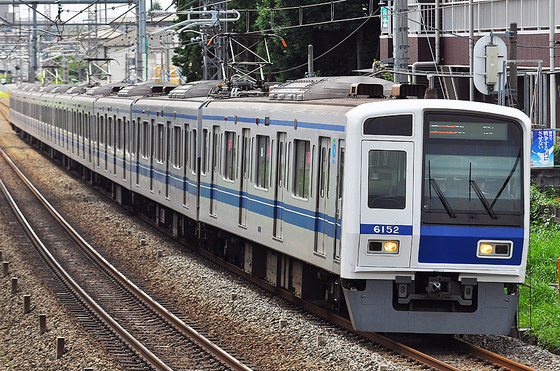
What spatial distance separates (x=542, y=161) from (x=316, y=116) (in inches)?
330

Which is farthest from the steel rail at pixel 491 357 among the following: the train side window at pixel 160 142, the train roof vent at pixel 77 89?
the train roof vent at pixel 77 89

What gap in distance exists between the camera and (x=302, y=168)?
10.9m

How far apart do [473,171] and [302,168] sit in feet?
7.66

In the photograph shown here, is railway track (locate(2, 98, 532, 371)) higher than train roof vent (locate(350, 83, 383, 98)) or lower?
lower

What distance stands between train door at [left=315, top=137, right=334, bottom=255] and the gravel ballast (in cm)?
100

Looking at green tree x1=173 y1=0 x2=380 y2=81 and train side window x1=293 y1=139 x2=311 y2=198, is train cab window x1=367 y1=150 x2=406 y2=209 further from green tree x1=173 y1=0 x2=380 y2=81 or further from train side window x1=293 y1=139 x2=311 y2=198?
green tree x1=173 y1=0 x2=380 y2=81

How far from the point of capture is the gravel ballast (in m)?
9.38

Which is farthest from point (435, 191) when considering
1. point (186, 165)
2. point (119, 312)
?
point (186, 165)

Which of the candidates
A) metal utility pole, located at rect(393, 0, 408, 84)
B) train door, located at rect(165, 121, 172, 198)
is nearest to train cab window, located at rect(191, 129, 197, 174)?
train door, located at rect(165, 121, 172, 198)

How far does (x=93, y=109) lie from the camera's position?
26062mm

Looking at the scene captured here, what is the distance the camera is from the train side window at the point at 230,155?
13.5 meters

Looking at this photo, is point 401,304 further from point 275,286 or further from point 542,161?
point 542,161

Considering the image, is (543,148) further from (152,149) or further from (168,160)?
(152,149)

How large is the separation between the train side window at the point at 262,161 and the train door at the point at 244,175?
1.36 feet
